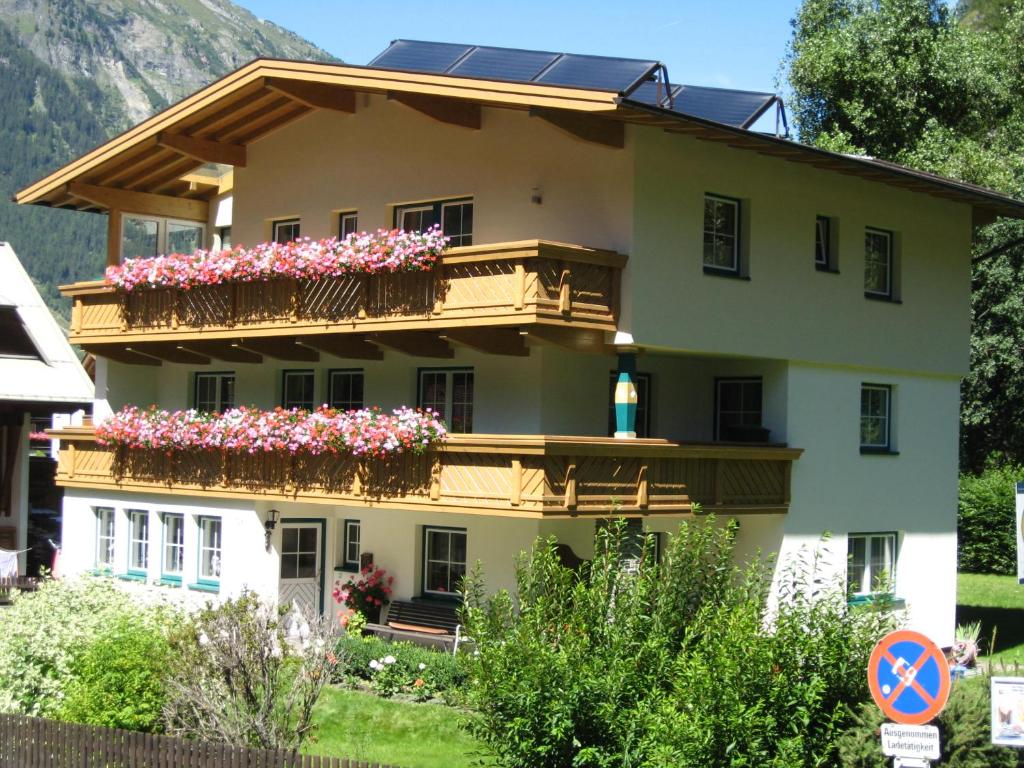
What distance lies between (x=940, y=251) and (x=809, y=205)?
13.7 feet

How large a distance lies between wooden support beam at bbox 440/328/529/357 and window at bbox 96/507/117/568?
10.0m

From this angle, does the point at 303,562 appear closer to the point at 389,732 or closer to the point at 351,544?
the point at 351,544

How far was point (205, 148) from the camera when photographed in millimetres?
27891

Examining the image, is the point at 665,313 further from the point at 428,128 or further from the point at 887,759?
the point at 887,759

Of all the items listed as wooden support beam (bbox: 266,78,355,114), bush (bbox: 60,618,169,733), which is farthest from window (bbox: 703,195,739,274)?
bush (bbox: 60,618,169,733)

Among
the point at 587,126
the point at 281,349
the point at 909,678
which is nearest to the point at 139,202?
the point at 281,349

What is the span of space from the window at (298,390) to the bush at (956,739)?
15.8 m

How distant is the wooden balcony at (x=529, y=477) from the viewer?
69.0 feet

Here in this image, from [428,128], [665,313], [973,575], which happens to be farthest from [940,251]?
[973,575]

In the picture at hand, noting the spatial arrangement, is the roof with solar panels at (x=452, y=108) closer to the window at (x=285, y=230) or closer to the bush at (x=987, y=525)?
the window at (x=285, y=230)

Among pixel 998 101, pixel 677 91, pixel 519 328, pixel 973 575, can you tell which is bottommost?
pixel 973 575

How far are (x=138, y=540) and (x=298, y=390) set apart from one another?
441 cm

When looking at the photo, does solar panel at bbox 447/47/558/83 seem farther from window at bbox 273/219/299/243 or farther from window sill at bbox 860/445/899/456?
window sill at bbox 860/445/899/456

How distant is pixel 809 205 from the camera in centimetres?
2550
